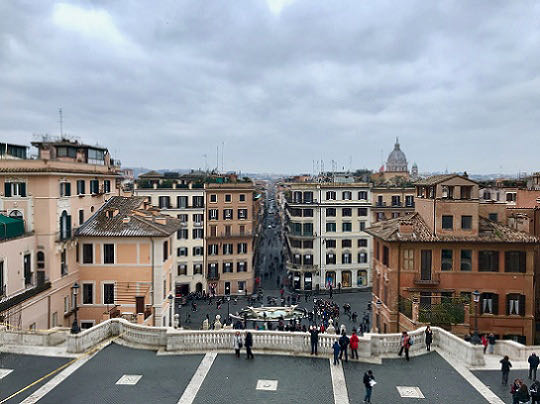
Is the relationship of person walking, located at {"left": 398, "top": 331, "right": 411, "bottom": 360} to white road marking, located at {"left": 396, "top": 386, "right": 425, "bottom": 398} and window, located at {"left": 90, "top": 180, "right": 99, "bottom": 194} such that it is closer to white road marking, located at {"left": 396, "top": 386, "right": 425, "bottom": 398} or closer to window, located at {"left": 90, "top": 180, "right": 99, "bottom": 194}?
white road marking, located at {"left": 396, "top": 386, "right": 425, "bottom": 398}

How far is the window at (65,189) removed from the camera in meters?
42.7

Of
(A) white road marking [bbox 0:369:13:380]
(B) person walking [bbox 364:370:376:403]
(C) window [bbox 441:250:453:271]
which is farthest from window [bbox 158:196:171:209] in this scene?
(B) person walking [bbox 364:370:376:403]

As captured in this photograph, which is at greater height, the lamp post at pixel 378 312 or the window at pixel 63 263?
the window at pixel 63 263

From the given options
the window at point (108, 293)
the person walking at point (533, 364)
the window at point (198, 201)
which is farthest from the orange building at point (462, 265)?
the window at point (198, 201)

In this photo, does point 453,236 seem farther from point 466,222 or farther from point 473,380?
point 473,380

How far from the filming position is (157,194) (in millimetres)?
76875

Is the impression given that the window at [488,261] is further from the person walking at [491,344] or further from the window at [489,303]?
the person walking at [491,344]

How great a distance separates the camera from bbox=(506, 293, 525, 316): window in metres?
40.1

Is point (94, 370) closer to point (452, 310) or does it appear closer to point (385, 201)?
point (452, 310)

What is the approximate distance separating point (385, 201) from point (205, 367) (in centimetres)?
6357

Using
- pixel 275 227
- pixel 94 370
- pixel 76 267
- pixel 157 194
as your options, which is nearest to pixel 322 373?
pixel 94 370

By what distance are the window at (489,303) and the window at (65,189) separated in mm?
33198

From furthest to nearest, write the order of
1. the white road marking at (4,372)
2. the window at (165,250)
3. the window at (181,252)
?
the window at (181,252) < the window at (165,250) < the white road marking at (4,372)

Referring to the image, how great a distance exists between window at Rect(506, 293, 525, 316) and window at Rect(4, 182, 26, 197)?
3718cm
